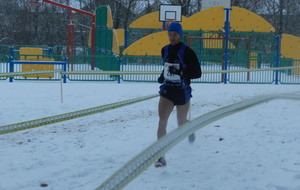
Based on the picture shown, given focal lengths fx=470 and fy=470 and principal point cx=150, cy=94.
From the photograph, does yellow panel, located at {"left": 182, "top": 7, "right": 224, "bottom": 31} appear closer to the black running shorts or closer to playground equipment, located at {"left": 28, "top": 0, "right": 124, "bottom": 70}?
playground equipment, located at {"left": 28, "top": 0, "right": 124, "bottom": 70}

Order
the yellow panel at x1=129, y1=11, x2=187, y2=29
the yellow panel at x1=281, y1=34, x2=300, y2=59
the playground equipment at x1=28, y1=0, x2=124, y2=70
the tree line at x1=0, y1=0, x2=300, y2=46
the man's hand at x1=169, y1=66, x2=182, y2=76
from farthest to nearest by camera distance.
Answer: the tree line at x1=0, y1=0, x2=300, y2=46 < the yellow panel at x1=129, y1=11, x2=187, y2=29 < the yellow panel at x1=281, y1=34, x2=300, y2=59 < the playground equipment at x1=28, y1=0, x2=124, y2=70 < the man's hand at x1=169, y1=66, x2=182, y2=76

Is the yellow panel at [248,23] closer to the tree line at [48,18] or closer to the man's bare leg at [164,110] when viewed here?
the man's bare leg at [164,110]

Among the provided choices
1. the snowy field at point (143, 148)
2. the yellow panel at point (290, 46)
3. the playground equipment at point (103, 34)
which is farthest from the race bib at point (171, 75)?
the yellow panel at point (290, 46)

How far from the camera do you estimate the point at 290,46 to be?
24016 millimetres

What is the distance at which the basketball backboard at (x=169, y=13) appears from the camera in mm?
21547

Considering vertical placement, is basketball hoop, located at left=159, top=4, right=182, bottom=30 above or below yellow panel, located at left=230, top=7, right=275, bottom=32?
above

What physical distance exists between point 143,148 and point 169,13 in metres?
15.4

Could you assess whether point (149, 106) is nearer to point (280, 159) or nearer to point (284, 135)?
point (284, 135)

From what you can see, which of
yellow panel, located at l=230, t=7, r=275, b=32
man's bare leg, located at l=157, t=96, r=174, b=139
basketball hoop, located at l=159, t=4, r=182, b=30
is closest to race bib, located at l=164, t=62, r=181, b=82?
man's bare leg, located at l=157, t=96, r=174, b=139

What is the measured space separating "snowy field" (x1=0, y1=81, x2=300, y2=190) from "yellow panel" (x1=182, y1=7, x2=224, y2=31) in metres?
9.13

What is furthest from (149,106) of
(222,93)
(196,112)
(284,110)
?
(222,93)

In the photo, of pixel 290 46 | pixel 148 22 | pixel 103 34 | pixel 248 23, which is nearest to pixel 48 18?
pixel 148 22

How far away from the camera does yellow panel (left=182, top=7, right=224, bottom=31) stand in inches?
797

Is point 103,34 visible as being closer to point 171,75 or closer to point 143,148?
point 143,148
